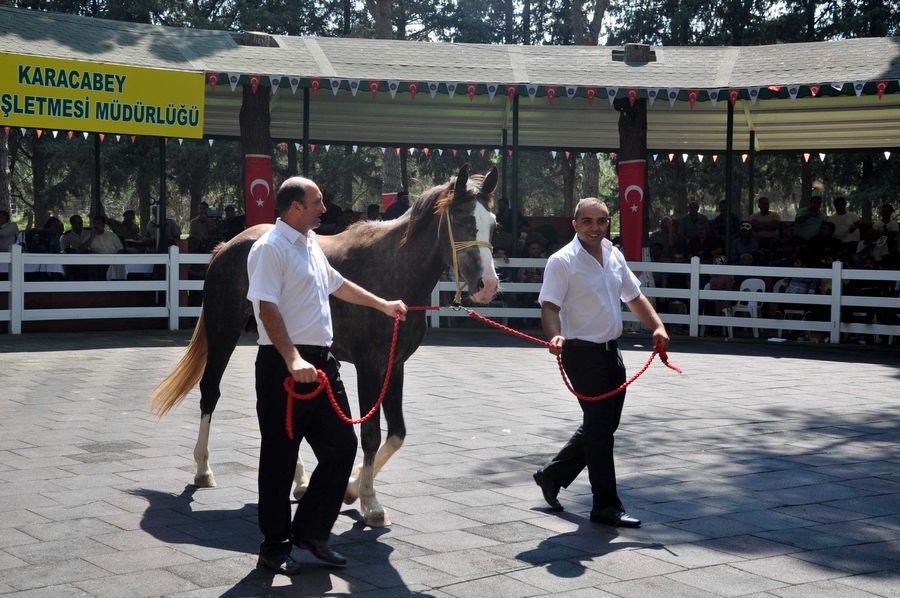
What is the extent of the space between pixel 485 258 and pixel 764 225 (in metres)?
13.0

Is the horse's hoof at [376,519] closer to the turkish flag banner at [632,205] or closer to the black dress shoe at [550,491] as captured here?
the black dress shoe at [550,491]

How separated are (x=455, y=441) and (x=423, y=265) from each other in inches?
79.2

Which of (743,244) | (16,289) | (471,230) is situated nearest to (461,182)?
(471,230)

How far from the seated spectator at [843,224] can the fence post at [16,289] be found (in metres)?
11.9

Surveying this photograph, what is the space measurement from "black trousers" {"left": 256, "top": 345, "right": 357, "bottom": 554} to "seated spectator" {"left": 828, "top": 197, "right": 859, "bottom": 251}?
545 inches

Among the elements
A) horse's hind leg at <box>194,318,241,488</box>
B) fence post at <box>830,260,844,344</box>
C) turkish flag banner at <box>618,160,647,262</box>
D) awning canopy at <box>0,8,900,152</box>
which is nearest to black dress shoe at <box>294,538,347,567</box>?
horse's hind leg at <box>194,318,241,488</box>

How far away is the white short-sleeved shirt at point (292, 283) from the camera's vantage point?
4.64 meters

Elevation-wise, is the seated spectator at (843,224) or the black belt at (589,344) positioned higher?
the seated spectator at (843,224)

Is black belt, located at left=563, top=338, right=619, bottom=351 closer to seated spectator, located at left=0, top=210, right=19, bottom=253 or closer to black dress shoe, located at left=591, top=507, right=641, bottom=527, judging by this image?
black dress shoe, located at left=591, top=507, right=641, bottom=527

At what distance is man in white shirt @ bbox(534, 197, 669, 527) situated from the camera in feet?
18.7

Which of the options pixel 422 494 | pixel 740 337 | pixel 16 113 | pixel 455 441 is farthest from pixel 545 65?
pixel 422 494

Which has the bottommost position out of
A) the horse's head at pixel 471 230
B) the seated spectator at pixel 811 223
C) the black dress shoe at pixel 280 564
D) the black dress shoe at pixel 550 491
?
the black dress shoe at pixel 280 564

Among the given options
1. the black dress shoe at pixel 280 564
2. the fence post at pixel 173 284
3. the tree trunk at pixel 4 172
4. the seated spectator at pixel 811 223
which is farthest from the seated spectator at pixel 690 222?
the tree trunk at pixel 4 172

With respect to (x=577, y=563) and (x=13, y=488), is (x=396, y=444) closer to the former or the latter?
(x=577, y=563)
